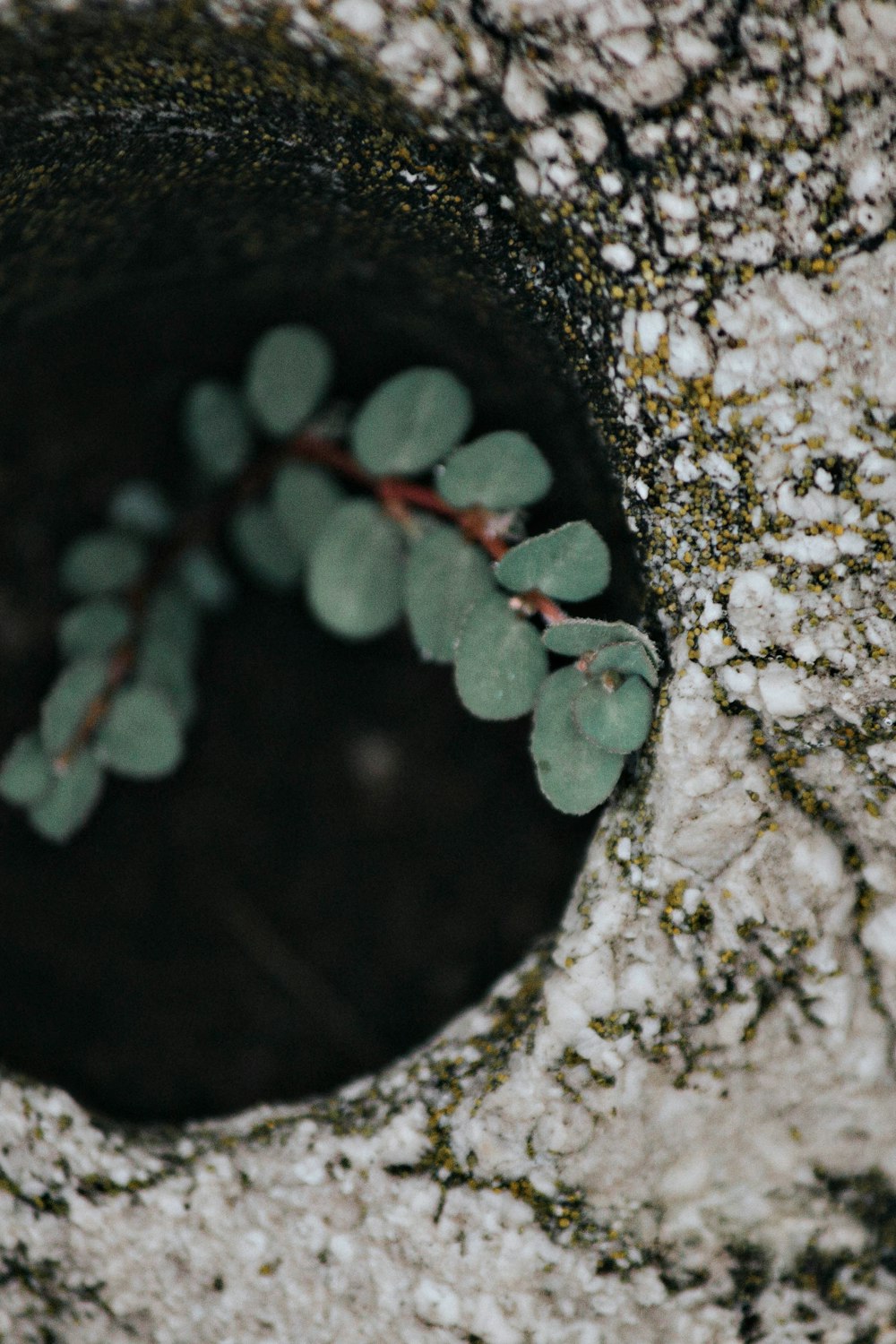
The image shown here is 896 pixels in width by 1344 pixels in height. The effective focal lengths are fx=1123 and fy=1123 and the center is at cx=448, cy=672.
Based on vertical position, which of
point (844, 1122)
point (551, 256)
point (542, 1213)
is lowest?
point (542, 1213)

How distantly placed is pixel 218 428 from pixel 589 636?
60 centimetres

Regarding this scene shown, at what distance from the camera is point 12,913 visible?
123cm

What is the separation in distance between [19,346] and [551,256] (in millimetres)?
625

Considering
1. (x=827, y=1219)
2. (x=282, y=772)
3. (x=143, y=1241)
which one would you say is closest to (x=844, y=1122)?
(x=827, y=1219)

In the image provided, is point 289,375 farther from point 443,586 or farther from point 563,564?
point 563,564

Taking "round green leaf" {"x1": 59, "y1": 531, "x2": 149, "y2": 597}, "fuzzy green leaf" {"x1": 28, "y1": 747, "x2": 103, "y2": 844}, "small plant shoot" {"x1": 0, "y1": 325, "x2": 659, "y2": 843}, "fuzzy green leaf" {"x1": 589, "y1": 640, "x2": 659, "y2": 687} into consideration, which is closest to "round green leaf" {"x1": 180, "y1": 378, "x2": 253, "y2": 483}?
"small plant shoot" {"x1": 0, "y1": 325, "x2": 659, "y2": 843}

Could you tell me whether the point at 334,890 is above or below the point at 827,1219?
below

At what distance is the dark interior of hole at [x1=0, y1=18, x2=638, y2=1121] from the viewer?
47.2 inches

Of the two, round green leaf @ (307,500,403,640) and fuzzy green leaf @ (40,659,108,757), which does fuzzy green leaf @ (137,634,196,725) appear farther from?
round green leaf @ (307,500,403,640)

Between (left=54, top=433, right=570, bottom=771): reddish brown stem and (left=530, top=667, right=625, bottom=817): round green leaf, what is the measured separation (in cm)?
5

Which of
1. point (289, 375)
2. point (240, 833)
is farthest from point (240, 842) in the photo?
point (289, 375)

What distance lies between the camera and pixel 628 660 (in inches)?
29.3

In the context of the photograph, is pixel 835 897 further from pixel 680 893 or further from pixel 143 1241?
pixel 143 1241

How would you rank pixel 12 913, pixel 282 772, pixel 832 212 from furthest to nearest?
pixel 282 772, pixel 12 913, pixel 832 212
